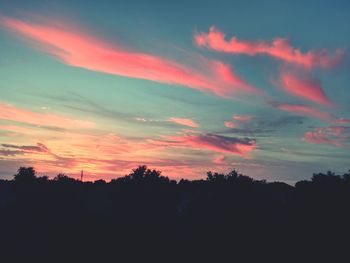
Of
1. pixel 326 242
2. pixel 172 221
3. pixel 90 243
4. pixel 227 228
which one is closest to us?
pixel 326 242

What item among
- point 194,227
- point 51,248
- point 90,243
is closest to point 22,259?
point 51,248

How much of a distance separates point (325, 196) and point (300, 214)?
392 cm

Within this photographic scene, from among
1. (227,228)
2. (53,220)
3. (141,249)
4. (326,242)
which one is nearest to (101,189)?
(53,220)

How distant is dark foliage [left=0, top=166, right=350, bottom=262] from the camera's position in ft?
114

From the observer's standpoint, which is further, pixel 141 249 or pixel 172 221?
pixel 172 221

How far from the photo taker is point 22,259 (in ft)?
120

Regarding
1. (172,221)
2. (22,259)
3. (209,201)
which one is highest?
(209,201)

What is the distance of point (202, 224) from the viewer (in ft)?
126

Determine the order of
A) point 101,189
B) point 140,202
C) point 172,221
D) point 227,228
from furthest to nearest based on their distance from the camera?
point 101,189, point 140,202, point 172,221, point 227,228

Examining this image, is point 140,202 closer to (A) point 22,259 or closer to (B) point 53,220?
(B) point 53,220

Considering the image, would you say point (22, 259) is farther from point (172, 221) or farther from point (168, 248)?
point (172, 221)

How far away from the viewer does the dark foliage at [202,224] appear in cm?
3475

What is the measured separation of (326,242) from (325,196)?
7567 mm

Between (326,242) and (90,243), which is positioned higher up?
(326,242)
